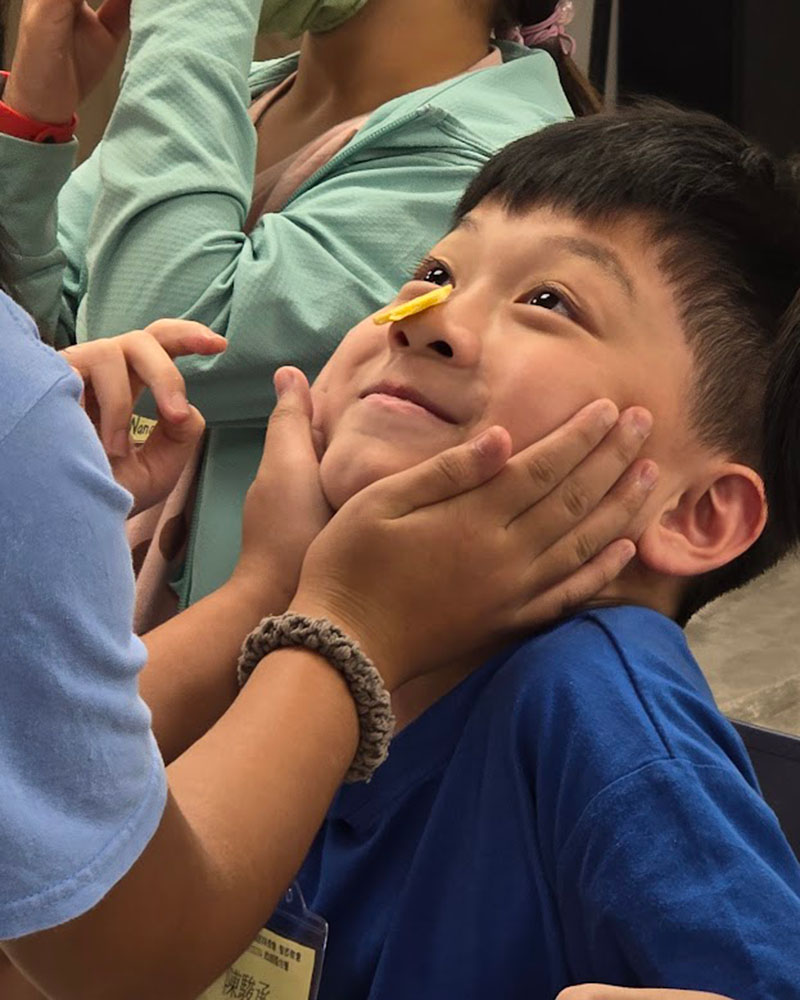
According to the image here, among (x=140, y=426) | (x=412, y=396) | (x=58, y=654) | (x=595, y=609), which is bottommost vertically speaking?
(x=140, y=426)

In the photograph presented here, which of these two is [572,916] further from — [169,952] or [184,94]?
[184,94]

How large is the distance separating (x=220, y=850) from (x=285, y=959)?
0.26 meters

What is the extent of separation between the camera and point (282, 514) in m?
0.97

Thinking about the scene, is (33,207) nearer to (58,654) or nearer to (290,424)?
(290,424)

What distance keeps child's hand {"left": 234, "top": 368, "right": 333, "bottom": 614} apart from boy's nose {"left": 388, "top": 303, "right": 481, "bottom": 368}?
12 centimetres

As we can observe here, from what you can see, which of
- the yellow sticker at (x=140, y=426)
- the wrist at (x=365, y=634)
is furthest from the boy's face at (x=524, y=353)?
the yellow sticker at (x=140, y=426)

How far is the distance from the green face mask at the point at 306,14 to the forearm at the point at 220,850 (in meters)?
0.84

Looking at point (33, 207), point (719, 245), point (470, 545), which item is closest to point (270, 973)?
point (470, 545)

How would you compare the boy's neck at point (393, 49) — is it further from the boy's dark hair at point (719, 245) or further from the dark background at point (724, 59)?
the dark background at point (724, 59)

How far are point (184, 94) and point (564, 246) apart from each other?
1.75 ft

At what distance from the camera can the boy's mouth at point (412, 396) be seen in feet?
Result: 2.89

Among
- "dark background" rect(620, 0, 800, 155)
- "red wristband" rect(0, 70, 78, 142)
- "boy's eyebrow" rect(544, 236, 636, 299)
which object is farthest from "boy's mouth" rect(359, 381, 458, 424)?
"dark background" rect(620, 0, 800, 155)

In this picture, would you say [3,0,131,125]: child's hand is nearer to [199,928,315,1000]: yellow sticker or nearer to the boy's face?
the boy's face

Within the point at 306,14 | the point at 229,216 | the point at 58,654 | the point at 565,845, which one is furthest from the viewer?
the point at 306,14
